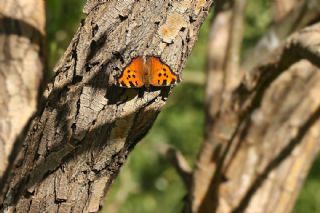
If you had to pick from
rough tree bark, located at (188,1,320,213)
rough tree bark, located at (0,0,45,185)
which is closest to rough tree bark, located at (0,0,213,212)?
rough tree bark, located at (0,0,45,185)

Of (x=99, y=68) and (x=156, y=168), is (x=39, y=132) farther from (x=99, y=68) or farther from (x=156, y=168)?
(x=156, y=168)

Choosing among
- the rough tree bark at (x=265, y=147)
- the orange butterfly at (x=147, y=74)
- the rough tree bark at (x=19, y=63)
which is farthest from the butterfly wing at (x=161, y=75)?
the rough tree bark at (x=265, y=147)

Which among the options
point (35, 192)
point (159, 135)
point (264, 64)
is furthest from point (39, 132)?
point (159, 135)

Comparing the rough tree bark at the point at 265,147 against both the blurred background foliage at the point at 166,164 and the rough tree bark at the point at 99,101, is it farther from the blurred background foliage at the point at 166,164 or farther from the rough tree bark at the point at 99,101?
the blurred background foliage at the point at 166,164

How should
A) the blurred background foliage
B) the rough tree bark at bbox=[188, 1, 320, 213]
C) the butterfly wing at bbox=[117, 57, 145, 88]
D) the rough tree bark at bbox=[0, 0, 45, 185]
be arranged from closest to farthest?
1. the butterfly wing at bbox=[117, 57, 145, 88]
2. the rough tree bark at bbox=[0, 0, 45, 185]
3. the rough tree bark at bbox=[188, 1, 320, 213]
4. the blurred background foliage

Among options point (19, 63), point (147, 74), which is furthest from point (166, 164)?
point (147, 74)

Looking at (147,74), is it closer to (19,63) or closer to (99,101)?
(99,101)

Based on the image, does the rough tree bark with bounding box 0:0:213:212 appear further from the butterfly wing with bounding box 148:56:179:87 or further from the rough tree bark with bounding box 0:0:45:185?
the rough tree bark with bounding box 0:0:45:185
